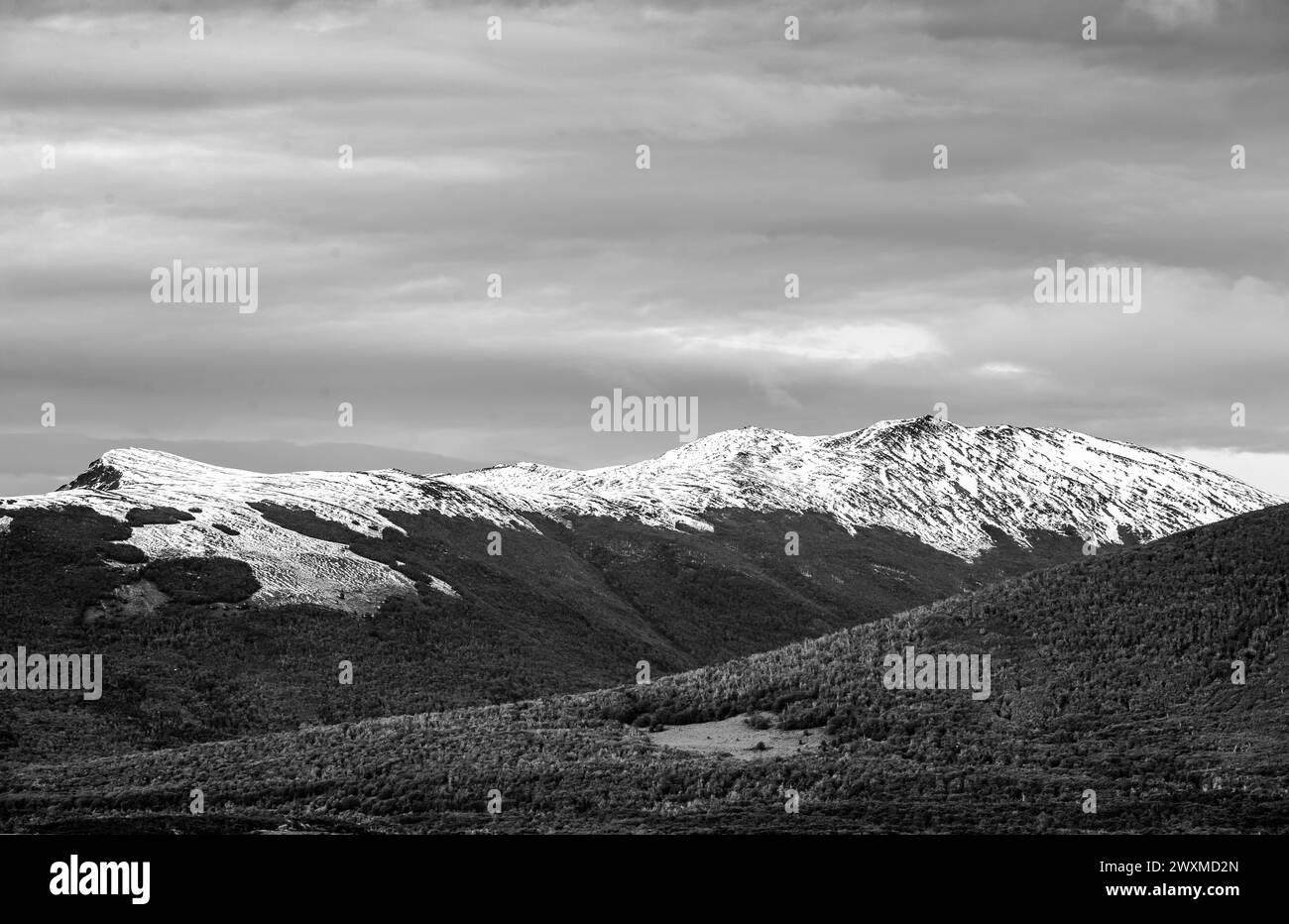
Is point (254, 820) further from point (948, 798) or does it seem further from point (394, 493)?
point (394, 493)

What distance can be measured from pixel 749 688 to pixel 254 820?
3276 cm

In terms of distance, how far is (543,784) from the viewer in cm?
5369

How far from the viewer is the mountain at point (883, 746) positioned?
4700cm

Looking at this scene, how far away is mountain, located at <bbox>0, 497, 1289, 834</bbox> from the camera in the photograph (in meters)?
Answer: 47.0
